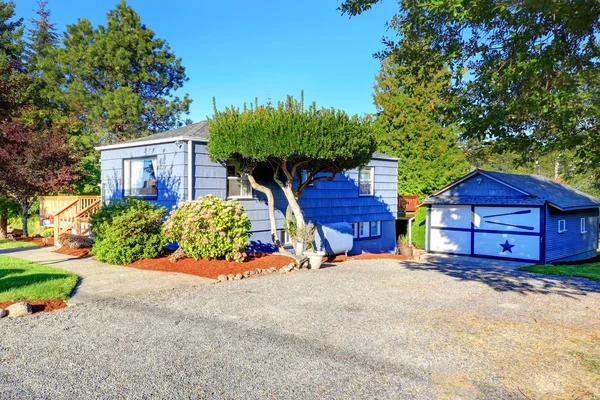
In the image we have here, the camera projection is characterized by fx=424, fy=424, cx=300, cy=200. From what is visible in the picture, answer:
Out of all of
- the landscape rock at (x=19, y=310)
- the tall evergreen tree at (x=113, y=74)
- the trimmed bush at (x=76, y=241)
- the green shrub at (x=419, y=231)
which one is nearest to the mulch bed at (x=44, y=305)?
the landscape rock at (x=19, y=310)

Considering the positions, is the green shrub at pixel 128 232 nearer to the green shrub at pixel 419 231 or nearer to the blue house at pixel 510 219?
the blue house at pixel 510 219

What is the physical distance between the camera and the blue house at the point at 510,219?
655 inches

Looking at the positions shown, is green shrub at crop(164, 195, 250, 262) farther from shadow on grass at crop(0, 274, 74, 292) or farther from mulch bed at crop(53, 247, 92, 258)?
mulch bed at crop(53, 247, 92, 258)

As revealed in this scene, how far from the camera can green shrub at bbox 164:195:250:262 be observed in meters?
9.82

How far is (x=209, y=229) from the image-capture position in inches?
389

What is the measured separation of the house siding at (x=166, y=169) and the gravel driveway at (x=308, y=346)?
4.48 meters

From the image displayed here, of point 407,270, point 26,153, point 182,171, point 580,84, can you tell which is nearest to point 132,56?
point 26,153

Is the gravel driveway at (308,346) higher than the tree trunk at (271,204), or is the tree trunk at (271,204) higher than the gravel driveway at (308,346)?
the tree trunk at (271,204)

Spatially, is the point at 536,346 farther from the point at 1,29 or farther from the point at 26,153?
the point at 1,29

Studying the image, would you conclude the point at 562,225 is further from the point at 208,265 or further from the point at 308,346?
the point at 308,346

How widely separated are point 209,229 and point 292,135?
2.93 meters

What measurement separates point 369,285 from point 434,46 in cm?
459

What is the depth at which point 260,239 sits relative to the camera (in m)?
12.7

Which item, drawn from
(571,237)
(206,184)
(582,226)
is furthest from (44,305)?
(582,226)
